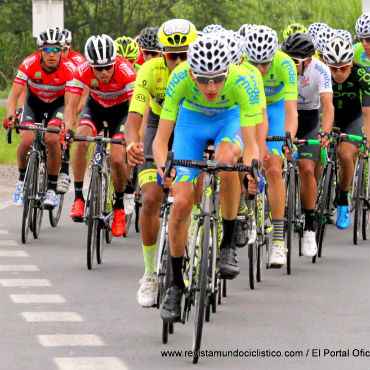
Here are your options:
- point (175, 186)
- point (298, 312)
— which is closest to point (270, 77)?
point (298, 312)

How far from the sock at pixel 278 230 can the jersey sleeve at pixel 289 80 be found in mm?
1116

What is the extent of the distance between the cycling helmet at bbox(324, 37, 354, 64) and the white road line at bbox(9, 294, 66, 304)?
4.62 m

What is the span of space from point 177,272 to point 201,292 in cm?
46

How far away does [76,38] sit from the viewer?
115 feet

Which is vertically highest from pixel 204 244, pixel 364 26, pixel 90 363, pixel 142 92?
pixel 364 26

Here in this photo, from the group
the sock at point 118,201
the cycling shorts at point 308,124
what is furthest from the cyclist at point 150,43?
the sock at point 118,201

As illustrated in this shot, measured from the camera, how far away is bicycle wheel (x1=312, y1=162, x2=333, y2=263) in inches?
504

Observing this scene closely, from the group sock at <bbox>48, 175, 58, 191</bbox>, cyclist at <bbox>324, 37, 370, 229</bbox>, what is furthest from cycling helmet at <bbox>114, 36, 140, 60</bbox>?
cyclist at <bbox>324, 37, 370, 229</bbox>

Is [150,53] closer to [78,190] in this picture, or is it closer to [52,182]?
[52,182]

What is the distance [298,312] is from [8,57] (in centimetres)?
2812

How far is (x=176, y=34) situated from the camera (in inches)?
380

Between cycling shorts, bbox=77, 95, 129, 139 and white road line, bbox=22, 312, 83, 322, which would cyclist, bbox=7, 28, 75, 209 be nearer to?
cycling shorts, bbox=77, 95, 129, 139

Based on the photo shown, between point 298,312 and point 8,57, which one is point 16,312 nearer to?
point 298,312

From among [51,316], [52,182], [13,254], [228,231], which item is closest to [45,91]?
[52,182]
